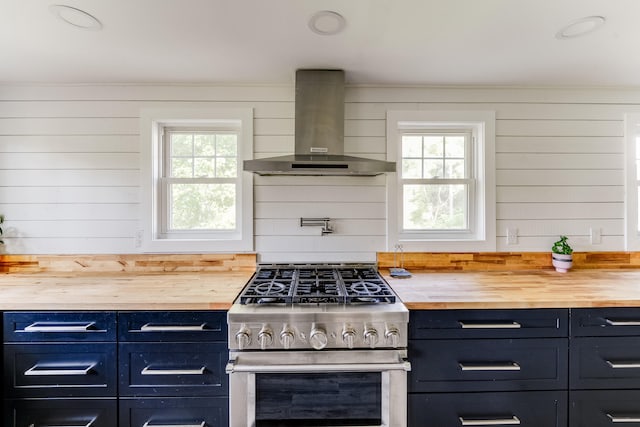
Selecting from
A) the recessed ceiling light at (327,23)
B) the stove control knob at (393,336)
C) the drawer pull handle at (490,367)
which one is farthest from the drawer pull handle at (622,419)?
the recessed ceiling light at (327,23)

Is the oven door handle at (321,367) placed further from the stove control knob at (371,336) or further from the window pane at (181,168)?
the window pane at (181,168)

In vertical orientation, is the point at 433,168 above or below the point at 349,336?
above

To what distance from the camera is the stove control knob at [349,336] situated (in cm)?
134

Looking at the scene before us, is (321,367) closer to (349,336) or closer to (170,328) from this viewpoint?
(349,336)

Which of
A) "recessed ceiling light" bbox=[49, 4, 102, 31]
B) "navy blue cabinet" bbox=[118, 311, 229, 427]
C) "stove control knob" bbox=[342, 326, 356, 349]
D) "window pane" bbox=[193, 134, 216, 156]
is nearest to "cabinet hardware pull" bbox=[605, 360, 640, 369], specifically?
"stove control knob" bbox=[342, 326, 356, 349]

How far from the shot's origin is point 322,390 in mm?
1385

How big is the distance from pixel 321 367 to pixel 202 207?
4.80ft

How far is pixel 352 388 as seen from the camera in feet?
4.58

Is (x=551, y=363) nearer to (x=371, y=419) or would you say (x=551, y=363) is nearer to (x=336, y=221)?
(x=371, y=419)

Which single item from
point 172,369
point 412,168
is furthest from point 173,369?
point 412,168

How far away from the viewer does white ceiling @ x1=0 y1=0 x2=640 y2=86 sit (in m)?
1.39

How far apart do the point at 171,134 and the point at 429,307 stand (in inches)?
83.0

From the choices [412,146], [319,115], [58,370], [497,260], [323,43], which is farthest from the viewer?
[412,146]

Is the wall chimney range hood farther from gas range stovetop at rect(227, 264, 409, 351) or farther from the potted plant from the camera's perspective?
the potted plant
